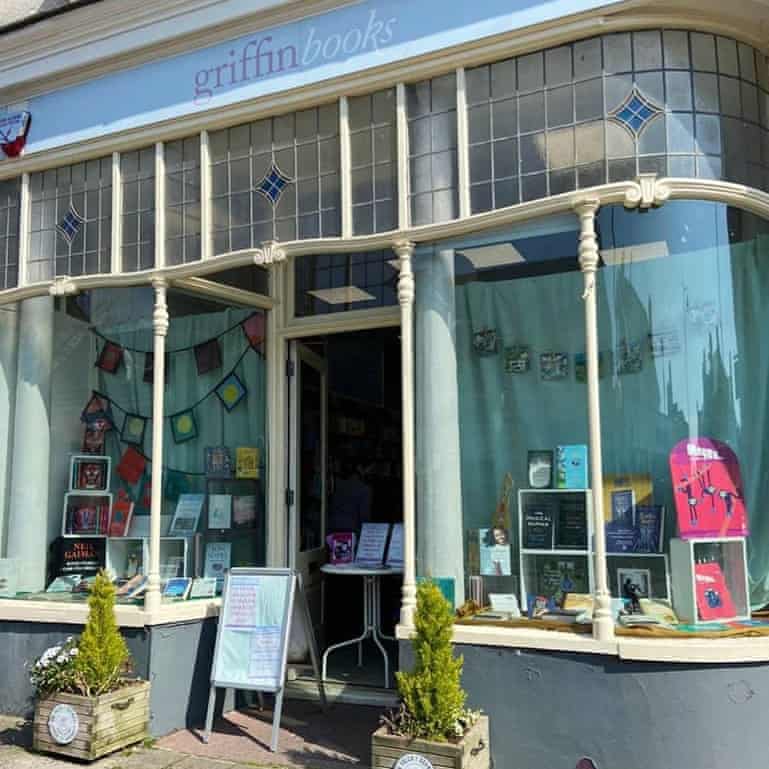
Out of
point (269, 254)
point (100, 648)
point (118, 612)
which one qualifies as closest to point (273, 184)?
point (269, 254)

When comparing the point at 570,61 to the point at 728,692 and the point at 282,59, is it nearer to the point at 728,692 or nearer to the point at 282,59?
the point at 282,59

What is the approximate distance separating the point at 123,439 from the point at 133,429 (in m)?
0.14

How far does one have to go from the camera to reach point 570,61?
5164 mm

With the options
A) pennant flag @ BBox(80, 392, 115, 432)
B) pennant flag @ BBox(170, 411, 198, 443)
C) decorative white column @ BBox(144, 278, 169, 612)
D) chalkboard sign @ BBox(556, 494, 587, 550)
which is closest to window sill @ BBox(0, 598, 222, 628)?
decorative white column @ BBox(144, 278, 169, 612)

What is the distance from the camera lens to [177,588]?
21.1ft

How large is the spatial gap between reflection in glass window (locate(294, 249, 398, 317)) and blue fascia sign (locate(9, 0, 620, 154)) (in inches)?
56.0

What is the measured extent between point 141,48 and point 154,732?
5.11 metres

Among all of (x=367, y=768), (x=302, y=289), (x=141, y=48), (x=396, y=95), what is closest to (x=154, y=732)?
(x=367, y=768)

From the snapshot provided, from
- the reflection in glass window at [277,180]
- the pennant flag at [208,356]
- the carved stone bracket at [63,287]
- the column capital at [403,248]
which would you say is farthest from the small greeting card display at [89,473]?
the column capital at [403,248]

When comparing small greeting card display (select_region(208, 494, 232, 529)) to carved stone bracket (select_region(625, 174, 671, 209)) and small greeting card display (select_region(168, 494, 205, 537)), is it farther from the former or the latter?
carved stone bracket (select_region(625, 174, 671, 209))

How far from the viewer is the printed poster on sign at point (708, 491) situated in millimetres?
4906

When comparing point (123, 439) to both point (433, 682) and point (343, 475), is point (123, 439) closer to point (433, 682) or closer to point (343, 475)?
point (343, 475)

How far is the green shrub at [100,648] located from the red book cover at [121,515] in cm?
129

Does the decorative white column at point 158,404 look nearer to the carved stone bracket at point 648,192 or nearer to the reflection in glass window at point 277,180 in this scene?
the reflection in glass window at point 277,180
